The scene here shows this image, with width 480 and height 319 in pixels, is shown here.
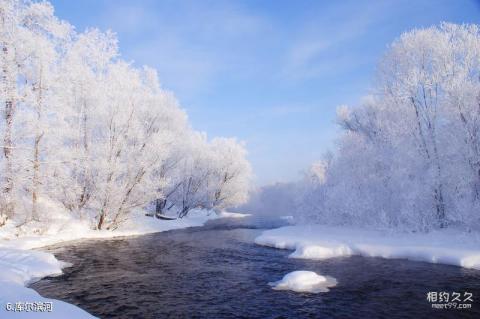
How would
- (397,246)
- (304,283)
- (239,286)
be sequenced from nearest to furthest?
(304,283) → (239,286) → (397,246)

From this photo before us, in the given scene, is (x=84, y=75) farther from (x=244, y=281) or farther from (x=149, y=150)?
(x=244, y=281)

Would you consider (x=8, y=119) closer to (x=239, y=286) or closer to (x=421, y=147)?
(x=239, y=286)

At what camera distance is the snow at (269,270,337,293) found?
1255 cm

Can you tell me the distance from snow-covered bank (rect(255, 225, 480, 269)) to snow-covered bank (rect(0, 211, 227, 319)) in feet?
39.7

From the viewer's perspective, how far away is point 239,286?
12969 mm

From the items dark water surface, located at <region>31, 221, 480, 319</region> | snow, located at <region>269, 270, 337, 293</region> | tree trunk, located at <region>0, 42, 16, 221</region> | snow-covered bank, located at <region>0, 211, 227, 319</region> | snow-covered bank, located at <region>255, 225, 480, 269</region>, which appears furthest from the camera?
tree trunk, located at <region>0, 42, 16, 221</region>

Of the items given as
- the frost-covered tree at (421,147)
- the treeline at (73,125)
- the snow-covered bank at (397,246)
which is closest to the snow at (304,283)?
the snow-covered bank at (397,246)

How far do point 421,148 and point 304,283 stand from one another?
16038 millimetres

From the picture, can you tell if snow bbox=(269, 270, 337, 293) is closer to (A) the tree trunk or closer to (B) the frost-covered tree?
(B) the frost-covered tree

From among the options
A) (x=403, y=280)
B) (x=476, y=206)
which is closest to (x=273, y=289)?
(x=403, y=280)

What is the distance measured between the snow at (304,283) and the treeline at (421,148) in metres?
11.6

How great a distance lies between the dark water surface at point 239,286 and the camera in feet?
33.2

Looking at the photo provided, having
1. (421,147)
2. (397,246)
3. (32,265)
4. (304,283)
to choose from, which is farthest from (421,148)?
(32,265)

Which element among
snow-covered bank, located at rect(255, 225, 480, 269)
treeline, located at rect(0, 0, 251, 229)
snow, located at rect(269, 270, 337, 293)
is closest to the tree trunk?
treeline, located at rect(0, 0, 251, 229)
